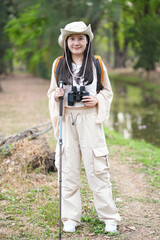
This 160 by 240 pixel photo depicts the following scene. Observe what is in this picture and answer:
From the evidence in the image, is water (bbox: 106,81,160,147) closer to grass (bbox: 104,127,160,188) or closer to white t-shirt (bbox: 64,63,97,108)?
grass (bbox: 104,127,160,188)

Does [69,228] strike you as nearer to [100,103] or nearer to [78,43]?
[100,103]

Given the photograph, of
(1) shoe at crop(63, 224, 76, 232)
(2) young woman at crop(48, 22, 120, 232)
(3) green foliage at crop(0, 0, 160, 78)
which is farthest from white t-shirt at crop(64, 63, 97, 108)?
(3) green foliage at crop(0, 0, 160, 78)

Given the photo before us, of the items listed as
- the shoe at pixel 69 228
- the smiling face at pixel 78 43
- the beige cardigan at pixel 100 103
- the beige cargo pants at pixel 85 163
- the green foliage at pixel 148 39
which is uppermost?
the green foliage at pixel 148 39

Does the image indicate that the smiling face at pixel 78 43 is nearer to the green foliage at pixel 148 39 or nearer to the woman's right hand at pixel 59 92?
the woman's right hand at pixel 59 92

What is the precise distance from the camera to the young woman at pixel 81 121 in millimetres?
3545

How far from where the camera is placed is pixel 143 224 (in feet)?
13.0

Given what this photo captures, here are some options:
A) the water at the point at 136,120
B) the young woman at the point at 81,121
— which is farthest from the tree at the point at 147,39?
the young woman at the point at 81,121

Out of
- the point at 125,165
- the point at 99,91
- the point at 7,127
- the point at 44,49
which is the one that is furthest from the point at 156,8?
the point at 99,91

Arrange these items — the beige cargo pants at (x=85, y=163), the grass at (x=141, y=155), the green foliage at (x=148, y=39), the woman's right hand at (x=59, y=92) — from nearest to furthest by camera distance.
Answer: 1. the woman's right hand at (x=59, y=92)
2. the beige cargo pants at (x=85, y=163)
3. the grass at (x=141, y=155)
4. the green foliage at (x=148, y=39)

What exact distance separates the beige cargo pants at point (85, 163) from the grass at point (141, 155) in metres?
1.93

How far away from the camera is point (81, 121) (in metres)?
3.58

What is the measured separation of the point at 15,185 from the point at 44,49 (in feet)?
84.1

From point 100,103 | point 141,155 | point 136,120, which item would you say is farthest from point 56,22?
point 100,103

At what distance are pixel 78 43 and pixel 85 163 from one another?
129cm
